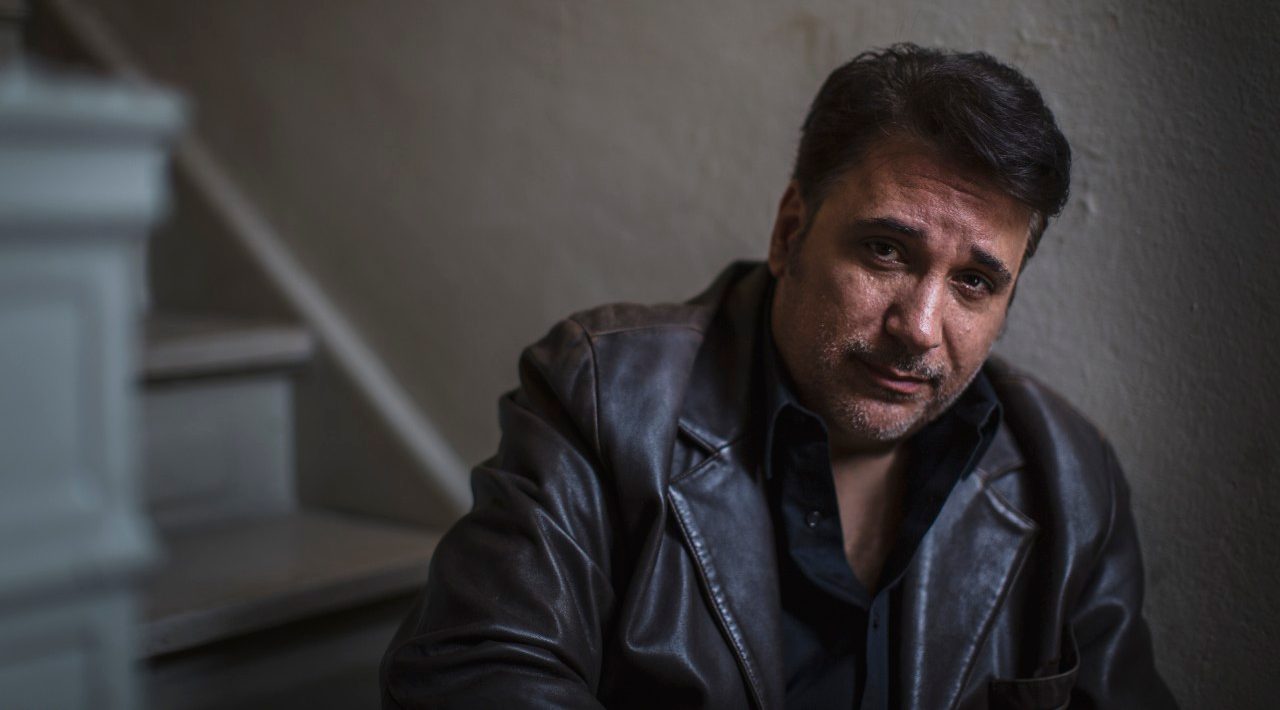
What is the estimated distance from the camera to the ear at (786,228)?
4.32 feet

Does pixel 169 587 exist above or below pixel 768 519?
below

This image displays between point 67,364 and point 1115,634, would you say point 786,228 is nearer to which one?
point 1115,634

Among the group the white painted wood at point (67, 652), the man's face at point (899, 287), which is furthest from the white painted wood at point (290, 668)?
the white painted wood at point (67, 652)

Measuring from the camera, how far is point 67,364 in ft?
1.24

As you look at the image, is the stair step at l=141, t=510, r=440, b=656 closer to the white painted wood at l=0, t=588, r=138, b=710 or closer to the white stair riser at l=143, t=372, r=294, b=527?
the white stair riser at l=143, t=372, r=294, b=527

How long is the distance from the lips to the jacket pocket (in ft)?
1.14

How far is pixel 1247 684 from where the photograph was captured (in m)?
1.31

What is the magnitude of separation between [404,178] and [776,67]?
2.34 feet

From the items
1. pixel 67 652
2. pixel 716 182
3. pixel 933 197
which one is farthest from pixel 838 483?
pixel 67 652

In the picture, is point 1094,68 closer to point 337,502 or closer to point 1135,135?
point 1135,135

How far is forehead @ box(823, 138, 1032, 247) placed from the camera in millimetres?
1159

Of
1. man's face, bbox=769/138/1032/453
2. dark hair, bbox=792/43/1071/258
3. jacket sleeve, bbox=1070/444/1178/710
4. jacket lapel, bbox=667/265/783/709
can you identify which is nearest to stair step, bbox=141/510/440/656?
jacket lapel, bbox=667/265/783/709

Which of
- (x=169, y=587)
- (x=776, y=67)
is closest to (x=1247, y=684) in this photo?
(x=776, y=67)

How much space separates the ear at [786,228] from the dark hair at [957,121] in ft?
0.13
